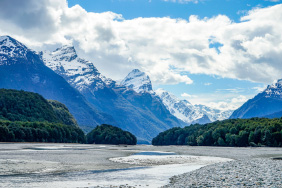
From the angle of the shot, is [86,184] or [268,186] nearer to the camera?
[268,186]

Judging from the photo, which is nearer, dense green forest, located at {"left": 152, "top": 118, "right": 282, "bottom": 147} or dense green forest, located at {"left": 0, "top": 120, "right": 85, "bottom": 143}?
dense green forest, located at {"left": 152, "top": 118, "right": 282, "bottom": 147}

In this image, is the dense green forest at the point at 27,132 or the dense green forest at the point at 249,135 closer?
the dense green forest at the point at 249,135

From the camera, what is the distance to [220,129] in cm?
19150

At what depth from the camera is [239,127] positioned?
598ft

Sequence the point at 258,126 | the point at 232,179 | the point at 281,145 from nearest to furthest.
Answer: the point at 232,179, the point at 281,145, the point at 258,126

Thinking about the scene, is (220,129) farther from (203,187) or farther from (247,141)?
(203,187)

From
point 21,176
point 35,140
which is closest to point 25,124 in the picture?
point 35,140

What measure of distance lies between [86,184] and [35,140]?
154276mm

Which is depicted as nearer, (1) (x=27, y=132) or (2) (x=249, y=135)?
(2) (x=249, y=135)

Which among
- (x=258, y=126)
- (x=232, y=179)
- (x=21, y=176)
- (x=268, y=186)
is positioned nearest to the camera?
(x=268, y=186)

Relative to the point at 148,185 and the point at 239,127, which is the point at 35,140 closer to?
the point at 239,127

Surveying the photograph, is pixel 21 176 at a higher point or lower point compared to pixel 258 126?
lower

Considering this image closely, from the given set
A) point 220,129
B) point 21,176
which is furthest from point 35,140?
point 21,176

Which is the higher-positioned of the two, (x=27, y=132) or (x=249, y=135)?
(x=27, y=132)
